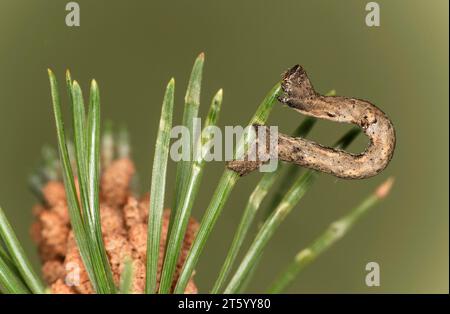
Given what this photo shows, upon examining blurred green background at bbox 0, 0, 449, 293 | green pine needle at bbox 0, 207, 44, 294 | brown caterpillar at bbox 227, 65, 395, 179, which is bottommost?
green pine needle at bbox 0, 207, 44, 294

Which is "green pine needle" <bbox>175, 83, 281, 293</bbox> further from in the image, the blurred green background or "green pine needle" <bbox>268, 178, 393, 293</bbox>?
the blurred green background

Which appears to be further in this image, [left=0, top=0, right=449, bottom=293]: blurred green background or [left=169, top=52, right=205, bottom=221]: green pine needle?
[left=0, top=0, right=449, bottom=293]: blurred green background

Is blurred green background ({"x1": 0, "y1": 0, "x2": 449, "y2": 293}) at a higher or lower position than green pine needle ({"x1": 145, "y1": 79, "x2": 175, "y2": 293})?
higher

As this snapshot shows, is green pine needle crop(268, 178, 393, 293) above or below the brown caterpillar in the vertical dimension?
below

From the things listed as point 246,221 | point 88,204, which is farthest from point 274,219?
point 88,204

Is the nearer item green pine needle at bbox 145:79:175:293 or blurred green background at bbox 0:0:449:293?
green pine needle at bbox 145:79:175:293

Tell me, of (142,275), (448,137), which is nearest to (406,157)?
(448,137)

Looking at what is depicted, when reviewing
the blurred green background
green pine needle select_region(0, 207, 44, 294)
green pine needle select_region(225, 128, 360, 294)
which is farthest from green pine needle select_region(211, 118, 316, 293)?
the blurred green background

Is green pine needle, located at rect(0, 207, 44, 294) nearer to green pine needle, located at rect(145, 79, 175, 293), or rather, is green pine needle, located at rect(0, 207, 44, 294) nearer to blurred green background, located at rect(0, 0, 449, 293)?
green pine needle, located at rect(145, 79, 175, 293)
